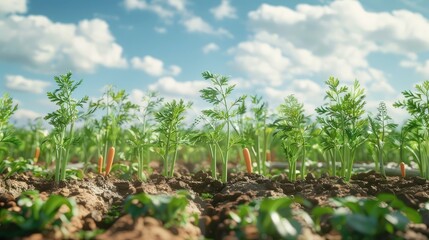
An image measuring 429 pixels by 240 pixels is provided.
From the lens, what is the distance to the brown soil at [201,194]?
128 inches

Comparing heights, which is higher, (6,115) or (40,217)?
(6,115)

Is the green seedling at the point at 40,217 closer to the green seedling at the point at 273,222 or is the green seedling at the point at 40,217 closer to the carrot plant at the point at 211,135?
the green seedling at the point at 273,222

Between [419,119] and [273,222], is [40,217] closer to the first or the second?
[273,222]

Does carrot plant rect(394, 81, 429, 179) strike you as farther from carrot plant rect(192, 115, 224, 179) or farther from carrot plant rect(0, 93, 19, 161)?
carrot plant rect(0, 93, 19, 161)

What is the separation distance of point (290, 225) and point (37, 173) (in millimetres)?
5179

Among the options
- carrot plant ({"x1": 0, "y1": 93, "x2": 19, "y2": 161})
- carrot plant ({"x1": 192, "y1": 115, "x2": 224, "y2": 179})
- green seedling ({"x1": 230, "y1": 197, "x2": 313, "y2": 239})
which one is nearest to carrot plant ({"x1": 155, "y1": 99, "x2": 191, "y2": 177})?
carrot plant ({"x1": 192, "y1": 115, "x2": 224, "y2": 179})

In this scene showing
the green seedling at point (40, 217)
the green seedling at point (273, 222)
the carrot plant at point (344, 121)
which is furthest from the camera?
the carrot plant at point (344, 121)

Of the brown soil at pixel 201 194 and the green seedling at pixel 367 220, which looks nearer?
the green seedling at pixel 367 220

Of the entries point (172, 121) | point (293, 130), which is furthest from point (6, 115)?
point (293, 130)

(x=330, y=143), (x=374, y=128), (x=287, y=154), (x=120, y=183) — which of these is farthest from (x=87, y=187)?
(x=374, y=128)

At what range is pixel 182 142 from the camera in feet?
20.9

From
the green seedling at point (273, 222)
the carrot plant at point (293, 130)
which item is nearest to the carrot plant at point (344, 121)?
the carrot plant at point (293, 130)

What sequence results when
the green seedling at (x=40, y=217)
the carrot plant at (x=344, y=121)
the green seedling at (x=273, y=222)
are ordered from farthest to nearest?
the carrot plant at (x=344, y=121) → the green seedling at (x=40, y=217) → the green seedling at (x=273, y=222)

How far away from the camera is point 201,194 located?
5613 mm
